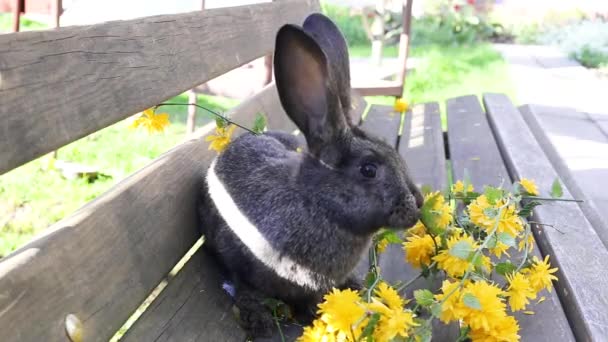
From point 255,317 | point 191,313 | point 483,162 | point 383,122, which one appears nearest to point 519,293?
point 255,317

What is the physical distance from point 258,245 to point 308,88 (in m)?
0.48

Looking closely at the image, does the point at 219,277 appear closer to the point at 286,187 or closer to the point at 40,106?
the point at 286,187

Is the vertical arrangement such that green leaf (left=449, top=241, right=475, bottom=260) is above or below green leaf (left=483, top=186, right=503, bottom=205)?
below

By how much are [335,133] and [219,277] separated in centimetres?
60

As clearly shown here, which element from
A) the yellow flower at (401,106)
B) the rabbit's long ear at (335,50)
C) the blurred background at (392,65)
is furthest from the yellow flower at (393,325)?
the yellow flower at (401,106)

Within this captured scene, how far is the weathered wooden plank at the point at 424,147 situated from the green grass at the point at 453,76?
165 cm

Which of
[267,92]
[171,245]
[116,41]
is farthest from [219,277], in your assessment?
[267,92]

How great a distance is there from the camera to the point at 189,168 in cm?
216

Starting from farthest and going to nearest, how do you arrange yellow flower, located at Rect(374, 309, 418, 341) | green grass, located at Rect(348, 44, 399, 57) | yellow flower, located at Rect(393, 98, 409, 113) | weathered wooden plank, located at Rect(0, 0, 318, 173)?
green grass, located at Rect(348, 44, 399, 57), yellow flower, located at Rect(393, 98, 409, 113), yellow flower, located at Rect(374, 309, 418, 341), weathered wooden plank, located at Rect(0, 0, 318, 173)

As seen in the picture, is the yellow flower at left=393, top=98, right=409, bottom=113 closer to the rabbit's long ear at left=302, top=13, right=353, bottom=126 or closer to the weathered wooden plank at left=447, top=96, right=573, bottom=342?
the weathered wooden plank at left=447, top=96, right=573, bottom=342

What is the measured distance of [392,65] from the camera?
25.4 ft

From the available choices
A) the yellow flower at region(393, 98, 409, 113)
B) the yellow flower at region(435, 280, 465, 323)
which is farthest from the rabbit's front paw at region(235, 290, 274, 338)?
the yellow flower at region(393, 98, 409, 113)

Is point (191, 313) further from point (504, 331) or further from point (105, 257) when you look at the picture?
point (504, 331)

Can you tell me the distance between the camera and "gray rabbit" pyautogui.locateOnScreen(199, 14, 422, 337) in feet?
5.83
